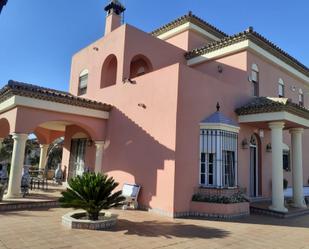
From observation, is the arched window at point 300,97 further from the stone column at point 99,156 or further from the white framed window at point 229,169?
the stone column at point 99,156

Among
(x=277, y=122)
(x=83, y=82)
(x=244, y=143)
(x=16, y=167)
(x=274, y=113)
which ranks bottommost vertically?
(x=16, y=167)

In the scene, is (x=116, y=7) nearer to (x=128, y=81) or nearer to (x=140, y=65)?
(x=140, y=65)

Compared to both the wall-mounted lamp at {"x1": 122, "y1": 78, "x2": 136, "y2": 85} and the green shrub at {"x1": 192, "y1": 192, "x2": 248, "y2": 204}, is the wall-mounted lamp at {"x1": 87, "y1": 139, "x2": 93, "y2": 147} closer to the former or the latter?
the wall-mounted lamp at {"x1": 122, "y1": 78, "x2": 136, "y2": 85}

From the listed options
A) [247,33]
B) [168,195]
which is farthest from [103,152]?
[247,33]

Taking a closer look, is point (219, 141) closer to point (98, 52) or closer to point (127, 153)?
point (127, 153)

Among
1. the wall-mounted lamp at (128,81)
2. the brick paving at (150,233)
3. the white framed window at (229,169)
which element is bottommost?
the brick paving at (150,233)

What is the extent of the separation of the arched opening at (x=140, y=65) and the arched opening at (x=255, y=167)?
6941mm

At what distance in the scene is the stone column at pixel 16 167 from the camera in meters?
11.8

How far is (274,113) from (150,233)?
780cm

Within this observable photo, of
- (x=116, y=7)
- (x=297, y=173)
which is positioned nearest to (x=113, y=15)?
(x=116, y=7)

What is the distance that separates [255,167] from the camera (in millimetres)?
15578

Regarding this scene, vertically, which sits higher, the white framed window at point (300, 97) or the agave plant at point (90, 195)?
the white framed window at point (300, 97)

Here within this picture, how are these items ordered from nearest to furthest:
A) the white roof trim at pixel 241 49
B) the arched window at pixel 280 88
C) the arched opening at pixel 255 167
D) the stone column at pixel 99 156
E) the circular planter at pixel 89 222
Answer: the circular planter at pixel 89 222 → the stone column at pixel 99 156 → the arched opening at pixel 255 167 → the white roof trim at pixel 241 49 → the arched window at pixel 280 88

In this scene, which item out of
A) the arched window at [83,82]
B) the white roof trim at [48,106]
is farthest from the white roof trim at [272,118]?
the arched window at [83,82]
